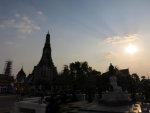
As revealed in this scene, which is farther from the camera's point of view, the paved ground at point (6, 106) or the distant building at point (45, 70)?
the distant building at point (45, 70)

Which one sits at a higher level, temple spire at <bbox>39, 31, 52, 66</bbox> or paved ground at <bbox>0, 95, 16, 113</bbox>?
temple spire at <bbox>39, 31, 52, 66</bbox>

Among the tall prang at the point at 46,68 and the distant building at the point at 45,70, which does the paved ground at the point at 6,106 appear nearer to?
the distant building at the point at 45,70

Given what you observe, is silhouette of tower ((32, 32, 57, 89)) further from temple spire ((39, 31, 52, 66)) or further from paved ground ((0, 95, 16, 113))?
paved ground ((0, 95, 16, 113))

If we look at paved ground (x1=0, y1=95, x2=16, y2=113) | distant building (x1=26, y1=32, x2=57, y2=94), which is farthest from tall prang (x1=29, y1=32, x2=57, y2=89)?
paved ground (x1=0, y1=95, x2=16, y2=113)

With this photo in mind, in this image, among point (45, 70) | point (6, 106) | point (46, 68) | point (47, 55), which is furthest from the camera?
point (47, 55)

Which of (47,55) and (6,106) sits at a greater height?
(47,55)

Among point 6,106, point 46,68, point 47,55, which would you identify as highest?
point 47,55

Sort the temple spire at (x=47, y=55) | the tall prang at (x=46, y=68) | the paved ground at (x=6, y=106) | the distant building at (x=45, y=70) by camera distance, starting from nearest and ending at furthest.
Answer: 1. the paved ground at (x=6, y=106)
2. the distant building at (x=45, y=70)
3. the tall prang at (x=46, y=68)
4. the temple spire at (x=47, y=55)

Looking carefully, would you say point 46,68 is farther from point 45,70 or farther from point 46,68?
point 45,70

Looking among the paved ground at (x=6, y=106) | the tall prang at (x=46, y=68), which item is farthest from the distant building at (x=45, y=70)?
the paved ground at (x=6, y=106)

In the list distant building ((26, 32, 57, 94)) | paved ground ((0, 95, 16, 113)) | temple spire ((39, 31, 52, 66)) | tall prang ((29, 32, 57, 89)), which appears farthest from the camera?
temple spire ((39, 31, 52, 66))

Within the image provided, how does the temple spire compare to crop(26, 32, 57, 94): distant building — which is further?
the temple spire

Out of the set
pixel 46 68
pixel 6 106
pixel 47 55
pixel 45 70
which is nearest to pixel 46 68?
pixel 46 68

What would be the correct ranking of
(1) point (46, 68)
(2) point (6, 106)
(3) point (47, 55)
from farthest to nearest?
(3) point (47, 55) < (1) point (46, 68) < (2) point (6, 106)
